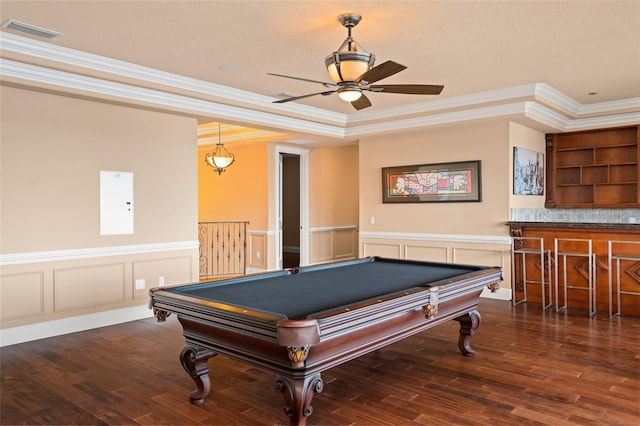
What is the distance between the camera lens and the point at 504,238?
6.39m

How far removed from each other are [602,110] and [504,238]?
7.65ft

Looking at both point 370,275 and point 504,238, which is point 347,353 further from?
point 504,238

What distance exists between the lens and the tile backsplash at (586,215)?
6902 millimetres

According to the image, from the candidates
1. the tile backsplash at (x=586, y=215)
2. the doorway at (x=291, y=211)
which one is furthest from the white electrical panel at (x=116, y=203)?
the tile backsplash at (x=586, y=215)

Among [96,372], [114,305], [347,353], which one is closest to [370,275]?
[347,353]

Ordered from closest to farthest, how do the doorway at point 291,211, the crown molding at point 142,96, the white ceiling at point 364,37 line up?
the white ceiling at point 364,37 < the crown molding at point 142,96 < the doorway at point 291,211

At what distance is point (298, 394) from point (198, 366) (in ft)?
3.22

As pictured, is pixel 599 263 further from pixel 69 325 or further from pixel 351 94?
pixel 69 325

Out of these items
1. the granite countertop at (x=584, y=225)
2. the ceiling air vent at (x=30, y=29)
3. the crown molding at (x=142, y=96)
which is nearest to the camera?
the ceiling air vent at (x=30, y=29)

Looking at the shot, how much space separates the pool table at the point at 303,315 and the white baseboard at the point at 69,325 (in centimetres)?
239

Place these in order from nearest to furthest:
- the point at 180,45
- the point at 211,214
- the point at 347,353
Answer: the point at 347,353 → the point at 180,45 → the point at 211,214

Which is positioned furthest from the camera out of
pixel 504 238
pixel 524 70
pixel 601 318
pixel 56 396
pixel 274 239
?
pixel 274 239

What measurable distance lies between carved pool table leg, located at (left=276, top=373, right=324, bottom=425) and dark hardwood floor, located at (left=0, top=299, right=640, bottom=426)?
1.71 feet

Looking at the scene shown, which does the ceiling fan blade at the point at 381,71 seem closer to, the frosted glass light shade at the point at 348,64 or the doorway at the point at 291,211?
the frosted glass light shade at the point at 348,64
